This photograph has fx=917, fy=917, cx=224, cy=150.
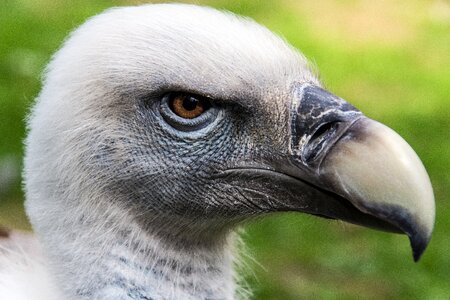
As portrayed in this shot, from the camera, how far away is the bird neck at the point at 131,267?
9.12ft

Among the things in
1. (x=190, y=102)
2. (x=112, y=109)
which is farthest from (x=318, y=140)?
(x=112, y=109)

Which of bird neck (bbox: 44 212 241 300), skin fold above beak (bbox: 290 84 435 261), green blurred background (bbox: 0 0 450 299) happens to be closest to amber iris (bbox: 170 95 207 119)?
skin fold above beak (bbox: 290 84 435 261)

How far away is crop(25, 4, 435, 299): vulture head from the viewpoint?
2.62 m

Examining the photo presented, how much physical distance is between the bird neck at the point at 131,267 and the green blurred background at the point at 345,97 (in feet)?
2.81

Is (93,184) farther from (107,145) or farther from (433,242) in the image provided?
(433,242)

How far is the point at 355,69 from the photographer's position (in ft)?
26.9

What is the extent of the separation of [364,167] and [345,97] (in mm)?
5242

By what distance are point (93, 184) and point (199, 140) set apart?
1.14 ft

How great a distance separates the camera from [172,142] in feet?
8.91

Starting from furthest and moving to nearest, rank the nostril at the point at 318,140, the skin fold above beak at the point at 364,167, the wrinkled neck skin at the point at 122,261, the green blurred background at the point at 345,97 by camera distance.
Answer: the green blurred background at the point at 345,97, the wrinkled neck skin at the point at 122,261, the nostril at the point at 318,140, the skin fold above beak at the point at 364,167

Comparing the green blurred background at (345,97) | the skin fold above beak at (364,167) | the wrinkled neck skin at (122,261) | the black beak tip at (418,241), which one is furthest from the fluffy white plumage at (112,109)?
the green blurred background at (345,97)

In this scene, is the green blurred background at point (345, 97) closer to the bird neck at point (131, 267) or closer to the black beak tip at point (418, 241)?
the bird neck at point (131, 267)

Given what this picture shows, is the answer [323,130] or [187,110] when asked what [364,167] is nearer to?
[323,130]

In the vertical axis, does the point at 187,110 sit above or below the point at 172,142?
above
